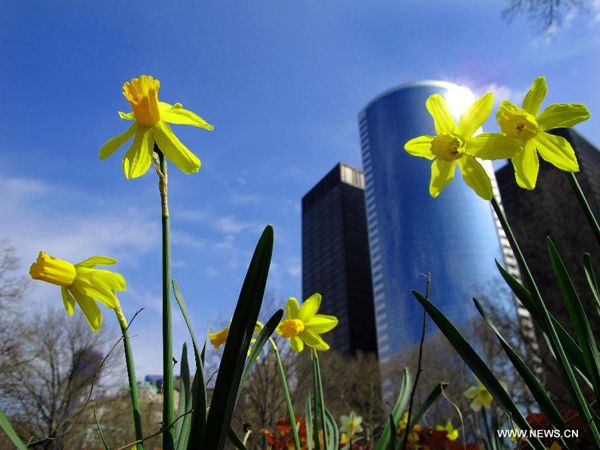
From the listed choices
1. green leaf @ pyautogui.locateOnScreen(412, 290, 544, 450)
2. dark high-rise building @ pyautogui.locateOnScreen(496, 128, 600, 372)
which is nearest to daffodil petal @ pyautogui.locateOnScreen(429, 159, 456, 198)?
green leaf @ pyautogui.locateOnScreen(412, 290, 544, 450)

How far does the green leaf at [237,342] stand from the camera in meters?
0.65

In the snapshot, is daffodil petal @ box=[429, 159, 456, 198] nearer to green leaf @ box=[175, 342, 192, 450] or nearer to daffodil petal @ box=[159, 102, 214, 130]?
daffodil petal @ box=[159, 102, 214, 130]

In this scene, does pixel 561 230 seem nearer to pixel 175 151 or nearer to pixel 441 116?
pixel 441 116

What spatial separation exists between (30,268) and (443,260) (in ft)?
220

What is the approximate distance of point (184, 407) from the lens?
0.91 m

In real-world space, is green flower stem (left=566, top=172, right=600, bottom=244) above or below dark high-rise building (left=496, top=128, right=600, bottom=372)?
below

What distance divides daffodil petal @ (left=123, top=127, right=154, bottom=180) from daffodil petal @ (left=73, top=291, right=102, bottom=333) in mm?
263

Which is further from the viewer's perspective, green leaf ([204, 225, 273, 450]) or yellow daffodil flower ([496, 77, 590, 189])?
yellow daffodil flower ([496, 77, 590, 189])

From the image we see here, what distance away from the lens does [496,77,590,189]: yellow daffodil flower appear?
3.26 feet

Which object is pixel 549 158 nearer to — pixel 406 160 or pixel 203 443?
pixel 203 443

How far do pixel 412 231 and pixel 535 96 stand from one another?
224 ft

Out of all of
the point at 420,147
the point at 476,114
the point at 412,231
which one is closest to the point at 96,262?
the point at 420,147

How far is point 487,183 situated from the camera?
0.98 meters

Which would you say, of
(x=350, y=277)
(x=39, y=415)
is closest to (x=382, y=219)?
(x=350, y=277)
